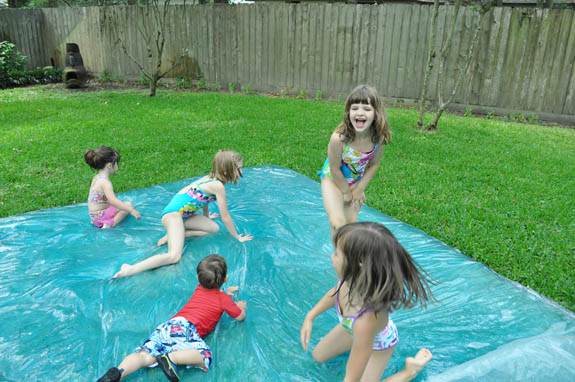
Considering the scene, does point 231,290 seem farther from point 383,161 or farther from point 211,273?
point 383,161

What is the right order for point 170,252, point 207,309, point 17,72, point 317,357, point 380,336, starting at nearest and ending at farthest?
1. point 380,336
2. point 317,357
3. point 207,309
4. point 170,252
5. point 17,72

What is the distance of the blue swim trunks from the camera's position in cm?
220

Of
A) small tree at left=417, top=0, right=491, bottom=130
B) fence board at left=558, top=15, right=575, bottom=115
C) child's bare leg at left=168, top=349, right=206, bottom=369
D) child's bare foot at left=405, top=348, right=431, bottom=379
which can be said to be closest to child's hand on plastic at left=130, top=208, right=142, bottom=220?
child's bare leg at left=168, top=349, right=206, bottom=369

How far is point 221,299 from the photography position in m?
2.47

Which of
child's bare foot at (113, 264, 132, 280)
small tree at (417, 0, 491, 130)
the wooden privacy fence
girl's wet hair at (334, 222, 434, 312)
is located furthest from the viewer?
the wooden privacy fence

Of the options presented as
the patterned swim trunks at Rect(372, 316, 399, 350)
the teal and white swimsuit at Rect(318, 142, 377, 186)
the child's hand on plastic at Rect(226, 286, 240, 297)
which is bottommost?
the child's hand on plastic at Rect(226, 286, 240, 297)

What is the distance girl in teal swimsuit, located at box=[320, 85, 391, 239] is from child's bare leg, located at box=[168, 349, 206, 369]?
4.26 feet

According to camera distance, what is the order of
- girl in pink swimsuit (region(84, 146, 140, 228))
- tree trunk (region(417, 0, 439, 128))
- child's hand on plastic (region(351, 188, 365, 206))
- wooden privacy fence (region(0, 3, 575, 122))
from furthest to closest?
1. wooden privacy fence (region(0, 3, 575, 122))
2. tree trunk (region(417, 0, 439, 128))
3. girl in pink swimsuit (region(84, 146, 140, 228))
4. child's hand on plastic (region(351, 188, 365, 206))

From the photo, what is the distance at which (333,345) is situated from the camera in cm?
221

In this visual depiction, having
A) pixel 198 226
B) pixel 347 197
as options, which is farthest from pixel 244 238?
pixel 347 197

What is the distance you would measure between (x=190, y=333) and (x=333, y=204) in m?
1.36

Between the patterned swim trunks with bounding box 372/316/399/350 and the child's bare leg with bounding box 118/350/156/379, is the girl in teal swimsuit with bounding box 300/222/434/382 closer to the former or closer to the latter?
the patterned swim trunks with bounding box 372/316/399/350

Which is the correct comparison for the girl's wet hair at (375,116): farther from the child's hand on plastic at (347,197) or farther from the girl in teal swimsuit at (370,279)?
the girl in teal swimsuit at (370,279)

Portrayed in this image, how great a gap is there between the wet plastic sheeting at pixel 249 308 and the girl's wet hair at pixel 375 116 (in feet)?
3.31
